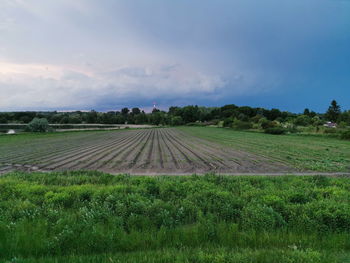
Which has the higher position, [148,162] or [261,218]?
[261,218]

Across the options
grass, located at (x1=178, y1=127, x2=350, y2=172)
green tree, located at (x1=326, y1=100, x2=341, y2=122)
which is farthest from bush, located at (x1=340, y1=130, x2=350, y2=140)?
green tree, located at (x1=326, y1=100, x2=341, y2=122)

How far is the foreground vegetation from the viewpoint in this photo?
11.6 ft

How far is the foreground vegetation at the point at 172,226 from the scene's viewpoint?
11.6ft

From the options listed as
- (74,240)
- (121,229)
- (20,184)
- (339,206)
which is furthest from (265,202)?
(20,184)

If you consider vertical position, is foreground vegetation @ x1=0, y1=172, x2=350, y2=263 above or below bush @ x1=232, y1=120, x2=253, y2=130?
below

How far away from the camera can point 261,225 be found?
4.61 meters

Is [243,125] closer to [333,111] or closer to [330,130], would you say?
[330,130]

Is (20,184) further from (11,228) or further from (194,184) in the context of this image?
(194,184)

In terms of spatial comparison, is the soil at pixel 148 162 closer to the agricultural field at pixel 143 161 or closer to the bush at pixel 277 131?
the agricultural field at pixel 143 161

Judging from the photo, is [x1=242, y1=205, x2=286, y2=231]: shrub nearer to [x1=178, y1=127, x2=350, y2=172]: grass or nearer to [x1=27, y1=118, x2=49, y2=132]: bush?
[x1=178, y1=127, x2=350, y2=172]: grass

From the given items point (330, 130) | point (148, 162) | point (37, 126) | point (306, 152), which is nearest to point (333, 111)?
point (330, 130)

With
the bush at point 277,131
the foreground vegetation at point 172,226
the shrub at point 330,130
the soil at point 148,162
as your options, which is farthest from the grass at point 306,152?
the bush at point 277,131

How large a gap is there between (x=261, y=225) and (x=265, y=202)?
1.28 metres

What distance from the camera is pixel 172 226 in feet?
15.3
